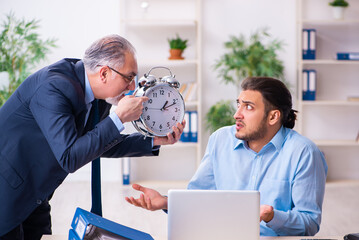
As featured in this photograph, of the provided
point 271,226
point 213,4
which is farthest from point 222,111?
point 271,226

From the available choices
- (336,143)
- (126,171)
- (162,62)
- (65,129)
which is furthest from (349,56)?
(65,129)

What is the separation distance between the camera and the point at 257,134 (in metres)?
2.15

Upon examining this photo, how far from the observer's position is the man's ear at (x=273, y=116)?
2.18 meters

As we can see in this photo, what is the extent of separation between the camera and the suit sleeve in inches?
63.5

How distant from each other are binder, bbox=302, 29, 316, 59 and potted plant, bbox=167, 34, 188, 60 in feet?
4.02

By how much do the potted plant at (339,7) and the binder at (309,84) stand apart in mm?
642

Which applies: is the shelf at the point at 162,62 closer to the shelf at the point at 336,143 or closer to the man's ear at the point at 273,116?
the shelf at the point at 336,143

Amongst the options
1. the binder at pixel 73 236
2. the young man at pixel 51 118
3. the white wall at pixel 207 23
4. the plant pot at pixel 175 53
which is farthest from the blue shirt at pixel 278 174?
the white wall at pixel 207 23

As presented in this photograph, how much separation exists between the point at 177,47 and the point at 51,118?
11.4 feet

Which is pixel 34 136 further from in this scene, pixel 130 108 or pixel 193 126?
Result: pixel 193 126

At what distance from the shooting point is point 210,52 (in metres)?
5.30

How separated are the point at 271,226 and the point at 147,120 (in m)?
0.60

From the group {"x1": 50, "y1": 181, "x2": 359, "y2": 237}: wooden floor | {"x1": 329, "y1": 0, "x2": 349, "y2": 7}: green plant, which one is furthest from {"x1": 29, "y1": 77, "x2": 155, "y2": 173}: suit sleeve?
{"x1": 329, "y1": 0, "x2": 349, "y2": 7}: green plant

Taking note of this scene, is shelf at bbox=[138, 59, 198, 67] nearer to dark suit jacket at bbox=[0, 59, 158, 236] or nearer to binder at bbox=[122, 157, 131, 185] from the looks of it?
binder at bbox=[122, 157, 131, 185]
